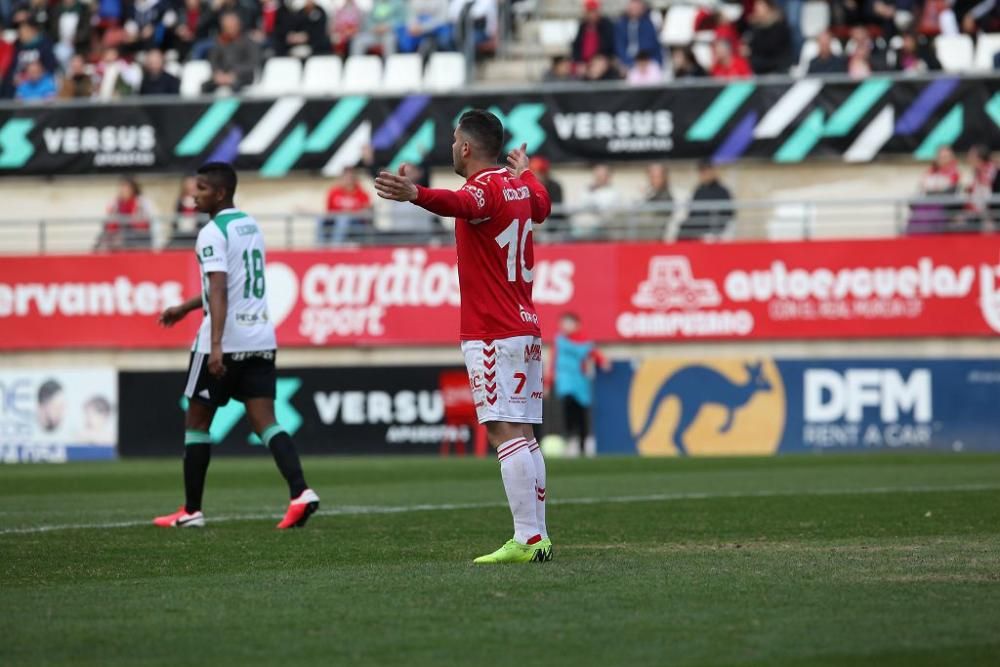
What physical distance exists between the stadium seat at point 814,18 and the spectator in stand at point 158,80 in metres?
10.4

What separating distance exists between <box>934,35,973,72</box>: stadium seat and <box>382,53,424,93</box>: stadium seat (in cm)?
812

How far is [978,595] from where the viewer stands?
23.2 feet

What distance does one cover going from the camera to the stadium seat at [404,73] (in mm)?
28047

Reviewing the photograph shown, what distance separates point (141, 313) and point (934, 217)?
1192 cm

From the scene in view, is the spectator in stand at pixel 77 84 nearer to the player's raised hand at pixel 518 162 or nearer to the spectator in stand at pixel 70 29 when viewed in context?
the spectator in stand at pixel 70 29

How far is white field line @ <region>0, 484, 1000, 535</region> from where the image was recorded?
462 inches

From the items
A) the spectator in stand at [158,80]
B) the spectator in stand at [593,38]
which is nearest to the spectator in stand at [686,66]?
the spectator in stand at [593,38]

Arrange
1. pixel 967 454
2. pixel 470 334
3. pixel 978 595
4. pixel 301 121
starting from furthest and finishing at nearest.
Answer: pixel 301 121 → pixel 967 454 → pixel 470 334 → pixel 978 595

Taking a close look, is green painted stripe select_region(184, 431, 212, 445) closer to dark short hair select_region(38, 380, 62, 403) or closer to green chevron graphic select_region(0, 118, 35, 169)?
dark short hair select_region(38, 380, 62, 403)

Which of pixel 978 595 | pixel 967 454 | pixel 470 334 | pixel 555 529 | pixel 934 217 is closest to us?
pixel 978 595

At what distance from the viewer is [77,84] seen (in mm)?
29609

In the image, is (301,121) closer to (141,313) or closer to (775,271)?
(141,313)

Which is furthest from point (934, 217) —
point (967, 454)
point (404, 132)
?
point (404, 132)

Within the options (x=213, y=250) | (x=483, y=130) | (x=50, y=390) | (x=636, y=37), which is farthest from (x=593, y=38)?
(x=483, y=130)
